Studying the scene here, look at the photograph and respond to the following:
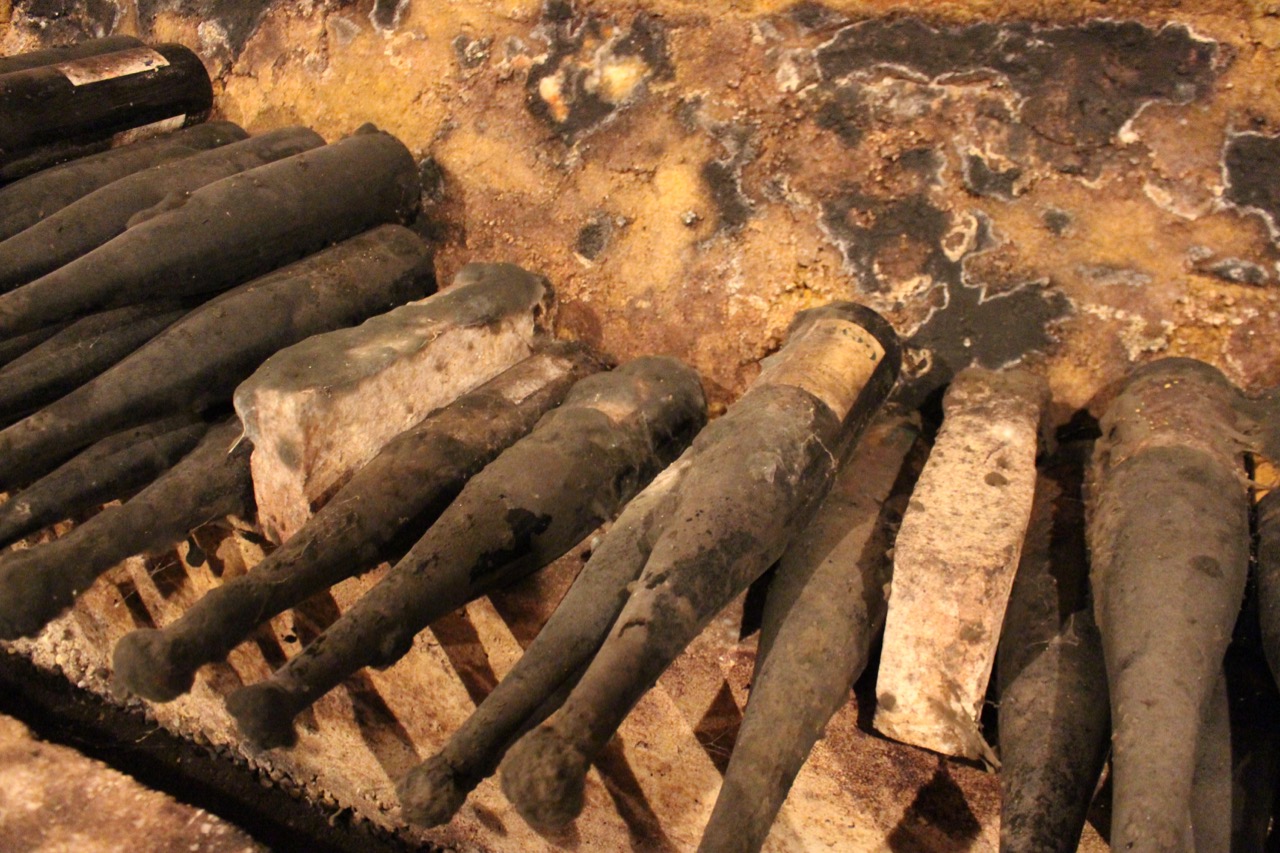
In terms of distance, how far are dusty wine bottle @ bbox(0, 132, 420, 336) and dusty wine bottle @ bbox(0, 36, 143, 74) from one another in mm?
845

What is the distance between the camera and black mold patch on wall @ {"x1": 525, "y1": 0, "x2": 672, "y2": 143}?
220 centimetres

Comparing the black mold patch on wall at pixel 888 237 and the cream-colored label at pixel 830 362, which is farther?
the black mold patch on wall at pixel 888 237

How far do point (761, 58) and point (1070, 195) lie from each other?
68 cm

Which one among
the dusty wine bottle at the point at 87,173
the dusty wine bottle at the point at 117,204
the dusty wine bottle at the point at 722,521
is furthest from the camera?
the dusty wine bottle at the point at 87,173

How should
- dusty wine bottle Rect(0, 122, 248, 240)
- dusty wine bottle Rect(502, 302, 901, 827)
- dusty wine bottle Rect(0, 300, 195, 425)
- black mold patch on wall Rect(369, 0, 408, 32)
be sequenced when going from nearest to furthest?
dusty wine bottle Rect(502, 302, 901, 827), dusty wine bottle Rect(0, 300, 195, 425), dusty wine bottle Rect(0, 122, 248, 240), black mold patch on wall Rect(369, 0, 408, 32)

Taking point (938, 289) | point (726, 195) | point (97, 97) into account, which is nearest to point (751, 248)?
point (726, 195)

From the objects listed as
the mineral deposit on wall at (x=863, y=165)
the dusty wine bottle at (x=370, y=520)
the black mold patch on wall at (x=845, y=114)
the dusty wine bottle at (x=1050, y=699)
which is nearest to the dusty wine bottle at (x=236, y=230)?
the mineral deposit on wall at (x=863, y=165)

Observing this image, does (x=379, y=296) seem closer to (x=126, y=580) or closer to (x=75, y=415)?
(x=75, y=415)

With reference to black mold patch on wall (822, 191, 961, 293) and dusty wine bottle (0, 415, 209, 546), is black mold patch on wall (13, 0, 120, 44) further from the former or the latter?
black mold patch on wall (822, 191, 961, 293)

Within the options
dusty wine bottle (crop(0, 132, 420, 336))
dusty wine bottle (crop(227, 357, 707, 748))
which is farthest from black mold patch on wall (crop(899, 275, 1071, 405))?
dusty wine bottle (crop(0, 132, 420, 336))

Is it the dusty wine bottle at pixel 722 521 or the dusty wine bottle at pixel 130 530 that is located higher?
the dusty wine bottle at pixel 722 521

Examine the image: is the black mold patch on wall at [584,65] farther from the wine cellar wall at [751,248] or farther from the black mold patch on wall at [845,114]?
the black mold patch on wall at [845,114]

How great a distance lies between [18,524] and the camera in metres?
1.82

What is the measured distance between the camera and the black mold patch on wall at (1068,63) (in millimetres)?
1763
